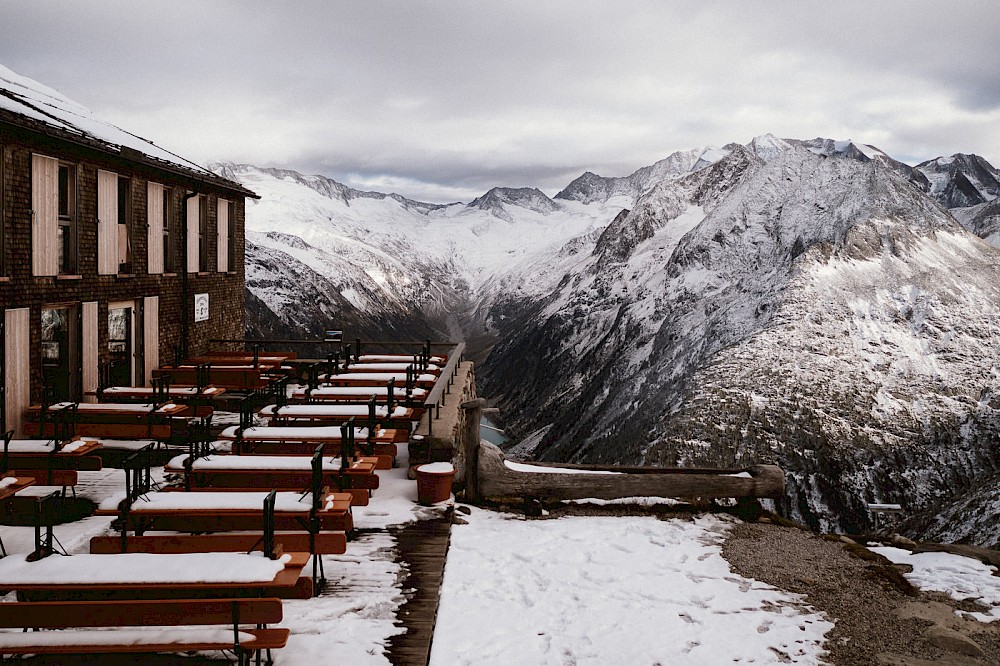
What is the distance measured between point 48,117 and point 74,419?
5879 millimetres

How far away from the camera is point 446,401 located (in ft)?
44.0

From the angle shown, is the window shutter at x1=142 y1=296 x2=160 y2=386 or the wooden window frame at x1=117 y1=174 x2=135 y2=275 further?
the window shutter at x1=142 y1=296 x2=160 y2=386

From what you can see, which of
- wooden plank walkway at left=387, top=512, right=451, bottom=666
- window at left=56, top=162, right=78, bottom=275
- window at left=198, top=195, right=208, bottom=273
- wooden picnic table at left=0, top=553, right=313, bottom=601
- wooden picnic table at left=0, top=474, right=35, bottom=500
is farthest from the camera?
window at left=198, top=195, right=208, bottom=273

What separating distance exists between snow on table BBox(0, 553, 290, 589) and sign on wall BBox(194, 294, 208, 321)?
13324 millimetres

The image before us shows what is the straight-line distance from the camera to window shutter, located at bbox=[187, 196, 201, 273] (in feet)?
56.7

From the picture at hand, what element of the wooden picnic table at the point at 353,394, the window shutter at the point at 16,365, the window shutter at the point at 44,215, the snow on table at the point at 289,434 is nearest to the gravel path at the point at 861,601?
the snow on table at the point at 289,434

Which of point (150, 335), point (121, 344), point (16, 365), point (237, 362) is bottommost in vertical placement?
point (237, 362)

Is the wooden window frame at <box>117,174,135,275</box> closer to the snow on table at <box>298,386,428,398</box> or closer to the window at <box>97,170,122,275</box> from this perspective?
the window at <box>97,170,122,275</box>

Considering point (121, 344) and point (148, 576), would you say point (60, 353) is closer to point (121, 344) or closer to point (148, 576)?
point (121, 344)

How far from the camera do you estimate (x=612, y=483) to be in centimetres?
1057

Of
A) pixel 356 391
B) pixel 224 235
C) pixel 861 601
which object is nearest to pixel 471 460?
pixel 356 391

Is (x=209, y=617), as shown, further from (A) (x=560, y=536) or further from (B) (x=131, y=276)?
(B) (x=131, y=276)

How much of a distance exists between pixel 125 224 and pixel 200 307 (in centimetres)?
376

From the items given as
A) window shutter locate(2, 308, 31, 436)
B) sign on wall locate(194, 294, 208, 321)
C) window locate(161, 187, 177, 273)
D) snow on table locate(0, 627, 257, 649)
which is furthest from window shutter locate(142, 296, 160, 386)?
snow on table locate(0, 627, 257, 649)
